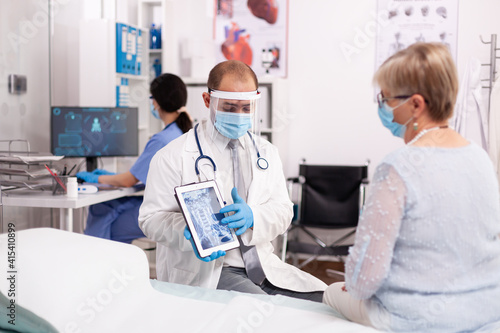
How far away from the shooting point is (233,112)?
1.92m

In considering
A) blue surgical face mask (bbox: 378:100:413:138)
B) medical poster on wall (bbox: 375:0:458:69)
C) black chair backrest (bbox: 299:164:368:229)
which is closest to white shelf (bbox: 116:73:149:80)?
black chair backrest (bbox: 299:164:368:229)

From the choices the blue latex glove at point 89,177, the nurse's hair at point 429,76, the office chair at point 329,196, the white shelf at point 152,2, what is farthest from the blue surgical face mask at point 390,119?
the white shelf at point 152,2

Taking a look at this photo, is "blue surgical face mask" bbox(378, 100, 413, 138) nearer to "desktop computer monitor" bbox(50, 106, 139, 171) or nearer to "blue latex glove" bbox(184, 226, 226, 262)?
"blue latex glove" bbox(184, 226, 226, 262)

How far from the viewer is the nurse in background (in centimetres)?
307

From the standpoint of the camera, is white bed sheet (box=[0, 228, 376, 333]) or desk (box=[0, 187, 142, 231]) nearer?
white bed sheet (box=[0, 228, 376, 333])

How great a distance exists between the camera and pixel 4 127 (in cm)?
335

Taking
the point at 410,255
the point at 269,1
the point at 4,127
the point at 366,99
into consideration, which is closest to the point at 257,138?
the point at 410,255

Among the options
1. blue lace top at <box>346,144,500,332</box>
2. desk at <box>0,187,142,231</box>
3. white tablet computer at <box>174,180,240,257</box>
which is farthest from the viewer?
desk at <box>0,187,142,231</box>

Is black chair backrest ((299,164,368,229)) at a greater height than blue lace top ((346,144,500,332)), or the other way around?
blue lace top ((346,144,500,332))

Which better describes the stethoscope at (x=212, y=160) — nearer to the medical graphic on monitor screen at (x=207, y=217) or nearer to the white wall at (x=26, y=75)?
the medical graphic on monitor screen at (x=207, y=217)

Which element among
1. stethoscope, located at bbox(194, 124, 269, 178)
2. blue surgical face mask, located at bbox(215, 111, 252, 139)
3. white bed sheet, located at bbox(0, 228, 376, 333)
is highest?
blue surgical face mask, located at bbox(215, 111, 252, 139)

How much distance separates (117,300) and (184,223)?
407 millimetres

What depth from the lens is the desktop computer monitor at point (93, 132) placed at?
3464 millimetres

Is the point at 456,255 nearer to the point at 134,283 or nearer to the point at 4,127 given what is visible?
the point at 134,283
